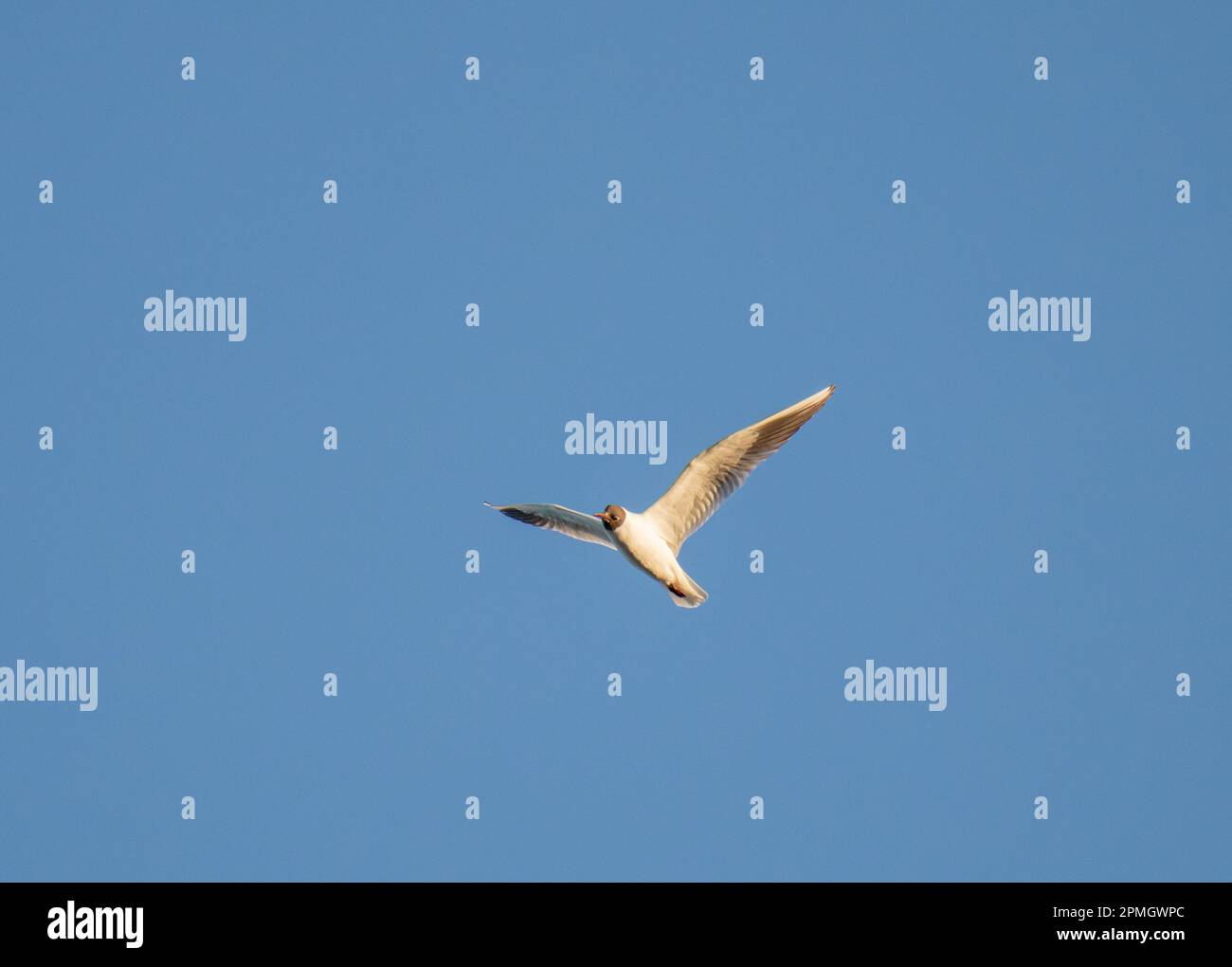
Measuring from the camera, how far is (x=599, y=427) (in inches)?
664

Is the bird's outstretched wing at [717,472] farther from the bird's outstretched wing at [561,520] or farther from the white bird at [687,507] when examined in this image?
the bird's outstretched wing at [561,520]

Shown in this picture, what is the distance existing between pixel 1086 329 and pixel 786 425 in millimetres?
8433

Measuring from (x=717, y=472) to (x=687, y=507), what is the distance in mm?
319

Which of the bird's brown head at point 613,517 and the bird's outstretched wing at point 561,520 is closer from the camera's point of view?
the bird's brown head at point 613,517

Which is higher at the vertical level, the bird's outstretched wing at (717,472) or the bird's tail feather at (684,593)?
the bird's outstretched wing at (717,472)

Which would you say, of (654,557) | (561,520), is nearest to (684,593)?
(654,557)

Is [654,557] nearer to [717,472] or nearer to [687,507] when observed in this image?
[687,507]

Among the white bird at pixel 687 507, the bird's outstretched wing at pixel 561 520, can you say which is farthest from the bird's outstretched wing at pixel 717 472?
the bird's outstretched wing at pixel 561 520

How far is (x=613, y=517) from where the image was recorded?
11.3 metres

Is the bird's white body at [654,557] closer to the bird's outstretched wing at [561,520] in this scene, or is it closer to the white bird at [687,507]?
the white bird at [687,507]

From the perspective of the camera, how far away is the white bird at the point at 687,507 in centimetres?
1120
